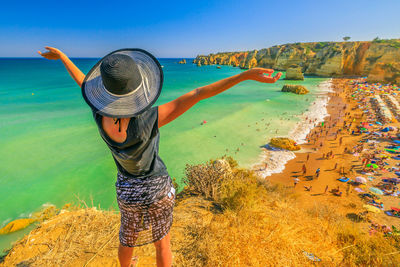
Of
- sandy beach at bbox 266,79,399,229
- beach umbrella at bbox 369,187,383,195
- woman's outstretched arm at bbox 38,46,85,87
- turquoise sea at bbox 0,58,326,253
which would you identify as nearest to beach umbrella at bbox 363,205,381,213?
sandy beach at bbox 266,79,399,229

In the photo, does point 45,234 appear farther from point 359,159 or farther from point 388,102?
point 388,102

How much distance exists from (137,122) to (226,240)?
260 centimetres

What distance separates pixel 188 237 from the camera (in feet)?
10.2

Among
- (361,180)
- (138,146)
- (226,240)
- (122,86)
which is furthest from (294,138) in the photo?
(122,86)

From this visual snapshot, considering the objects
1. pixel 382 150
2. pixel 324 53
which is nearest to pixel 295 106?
pixel 382 150

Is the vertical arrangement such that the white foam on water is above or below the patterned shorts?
below

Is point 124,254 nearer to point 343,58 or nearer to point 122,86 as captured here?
point 122,86

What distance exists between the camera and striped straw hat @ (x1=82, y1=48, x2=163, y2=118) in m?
0.98

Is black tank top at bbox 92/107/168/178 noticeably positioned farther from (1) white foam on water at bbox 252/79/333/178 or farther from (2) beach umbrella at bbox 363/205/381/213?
(1) white foam on water at bbox 252/79/333/178

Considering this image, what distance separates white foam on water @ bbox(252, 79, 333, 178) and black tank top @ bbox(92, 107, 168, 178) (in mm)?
6896

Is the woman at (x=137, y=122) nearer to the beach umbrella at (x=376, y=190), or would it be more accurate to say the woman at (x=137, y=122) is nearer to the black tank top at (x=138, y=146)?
the black tank top at (x=138, y=146)

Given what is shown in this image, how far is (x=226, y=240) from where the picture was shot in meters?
2.91

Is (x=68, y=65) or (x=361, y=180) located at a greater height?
(x=68, y=65)

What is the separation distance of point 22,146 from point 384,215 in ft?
53.1
